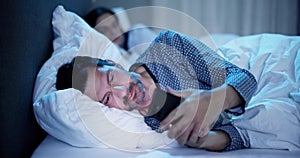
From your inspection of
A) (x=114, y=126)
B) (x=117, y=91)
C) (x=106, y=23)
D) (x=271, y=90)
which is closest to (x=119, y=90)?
(x=117, y=91)

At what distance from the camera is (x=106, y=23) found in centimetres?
212

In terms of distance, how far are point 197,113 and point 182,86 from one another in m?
0.26

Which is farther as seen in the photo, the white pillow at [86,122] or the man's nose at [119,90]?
the man's nose at [119,90]

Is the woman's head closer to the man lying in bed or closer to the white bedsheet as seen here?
the man lying in bed

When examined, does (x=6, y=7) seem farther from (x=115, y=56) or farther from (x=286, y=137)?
(x=286, y=137)

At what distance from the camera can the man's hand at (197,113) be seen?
903mm

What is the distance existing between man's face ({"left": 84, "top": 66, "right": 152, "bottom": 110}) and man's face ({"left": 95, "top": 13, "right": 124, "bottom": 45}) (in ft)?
3.19

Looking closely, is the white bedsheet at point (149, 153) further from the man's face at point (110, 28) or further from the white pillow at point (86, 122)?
the man's face at point (110, 28)

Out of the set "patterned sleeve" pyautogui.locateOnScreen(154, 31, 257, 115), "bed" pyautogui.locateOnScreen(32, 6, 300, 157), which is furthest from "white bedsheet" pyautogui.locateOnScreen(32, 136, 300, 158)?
"patterned sleeve" pyautogui.locateOnScreen(154, 31, 257, 115)

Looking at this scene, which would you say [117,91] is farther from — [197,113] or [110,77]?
[197,113]

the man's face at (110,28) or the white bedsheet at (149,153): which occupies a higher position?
the man's face at (110,28)

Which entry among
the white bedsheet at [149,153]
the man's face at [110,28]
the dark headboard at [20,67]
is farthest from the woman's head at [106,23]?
the white bedsheet at [149,153]

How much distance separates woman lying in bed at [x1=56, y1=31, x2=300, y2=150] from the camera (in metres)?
0.98

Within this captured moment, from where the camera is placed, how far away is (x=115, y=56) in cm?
150
